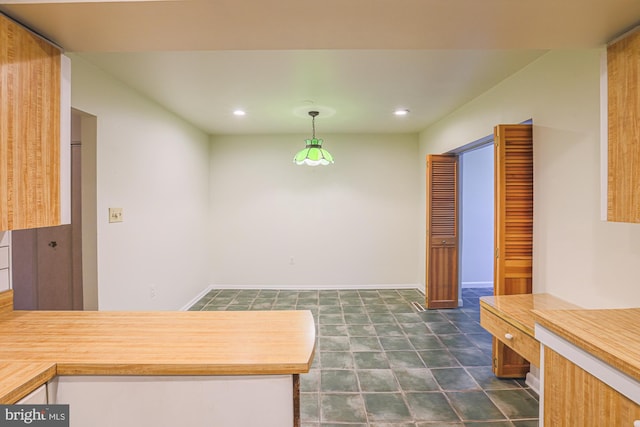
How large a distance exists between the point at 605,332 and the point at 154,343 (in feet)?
5.83

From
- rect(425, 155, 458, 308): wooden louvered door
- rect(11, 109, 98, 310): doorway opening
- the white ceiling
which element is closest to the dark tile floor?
rect(425, 155, 458, 308): wooden louvered door

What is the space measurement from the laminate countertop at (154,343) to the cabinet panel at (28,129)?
0.47 m

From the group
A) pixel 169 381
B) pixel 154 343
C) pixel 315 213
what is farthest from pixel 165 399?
pixel 315 213

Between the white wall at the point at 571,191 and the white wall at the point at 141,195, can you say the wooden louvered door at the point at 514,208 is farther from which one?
the white wall at the point at 141,195

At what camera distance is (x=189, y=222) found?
445 centimetres

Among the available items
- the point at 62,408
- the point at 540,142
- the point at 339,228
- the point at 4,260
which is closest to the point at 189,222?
the point at 339,228

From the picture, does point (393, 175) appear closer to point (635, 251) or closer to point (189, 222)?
point (189, 222)

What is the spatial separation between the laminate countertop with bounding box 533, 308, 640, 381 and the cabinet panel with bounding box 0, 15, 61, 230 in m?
2.19

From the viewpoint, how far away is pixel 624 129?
1.37 metres

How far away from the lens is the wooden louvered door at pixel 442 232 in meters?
4.23

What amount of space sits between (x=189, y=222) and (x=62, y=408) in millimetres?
3519

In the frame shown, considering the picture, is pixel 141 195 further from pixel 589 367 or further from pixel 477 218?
pixel 477 218

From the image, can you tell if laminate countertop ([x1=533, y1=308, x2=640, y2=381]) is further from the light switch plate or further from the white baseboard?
the white baseboard

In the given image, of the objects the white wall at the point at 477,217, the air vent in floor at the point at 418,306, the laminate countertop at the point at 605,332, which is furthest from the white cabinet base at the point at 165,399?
the white wall at the point at 477,217
